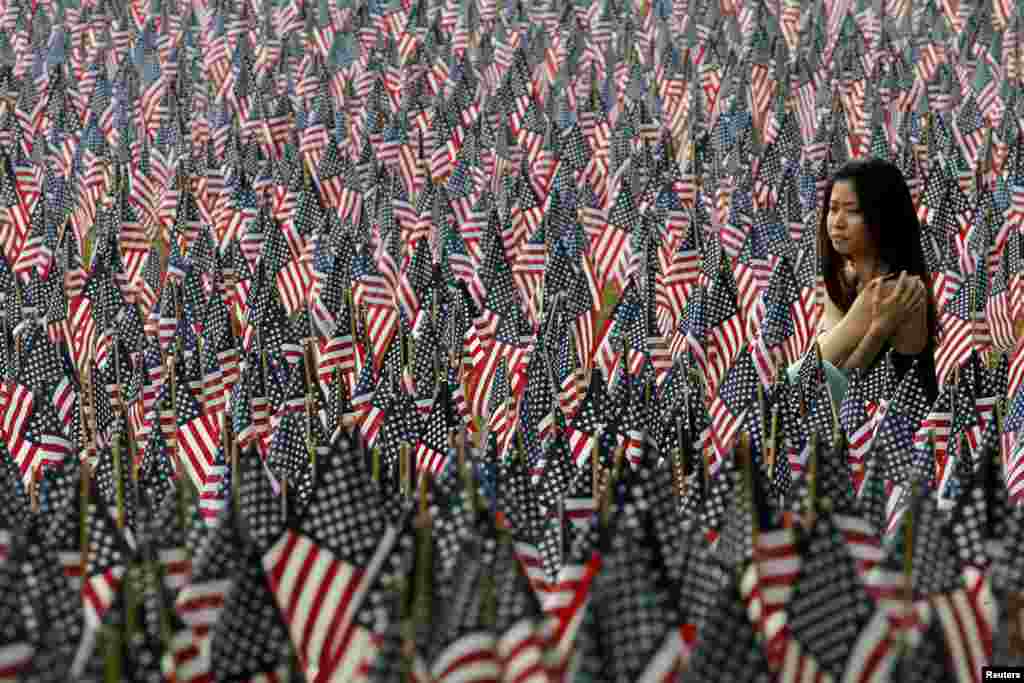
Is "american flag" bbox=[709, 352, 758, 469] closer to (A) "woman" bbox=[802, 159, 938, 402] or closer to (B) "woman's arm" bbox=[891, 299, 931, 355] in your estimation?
(A) "woman" bbox=[802, 159, 938, 402]

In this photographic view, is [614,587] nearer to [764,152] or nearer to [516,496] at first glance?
[516,496]

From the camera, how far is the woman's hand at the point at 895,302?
24.3 feet

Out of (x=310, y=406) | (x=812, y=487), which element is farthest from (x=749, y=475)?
(x=310, y=406)

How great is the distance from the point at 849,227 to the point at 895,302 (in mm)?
554

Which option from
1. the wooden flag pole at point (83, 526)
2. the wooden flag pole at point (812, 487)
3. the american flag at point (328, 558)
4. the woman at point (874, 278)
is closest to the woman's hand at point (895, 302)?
the woman at point (874, 278)

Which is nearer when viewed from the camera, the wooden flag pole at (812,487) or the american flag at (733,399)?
the wooden flag pole at (812,487)

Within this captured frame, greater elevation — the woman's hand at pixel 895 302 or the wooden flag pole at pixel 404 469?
the woman's hand at pixel 895 302

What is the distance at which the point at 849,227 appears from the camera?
305 inches

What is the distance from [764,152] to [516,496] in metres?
8.37

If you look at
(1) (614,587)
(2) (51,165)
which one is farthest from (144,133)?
(1) (614,587)

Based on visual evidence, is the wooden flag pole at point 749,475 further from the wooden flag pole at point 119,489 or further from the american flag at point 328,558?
the wooden flag pole at point 119,489

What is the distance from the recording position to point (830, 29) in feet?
65.0

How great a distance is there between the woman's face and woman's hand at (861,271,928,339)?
0.92ft

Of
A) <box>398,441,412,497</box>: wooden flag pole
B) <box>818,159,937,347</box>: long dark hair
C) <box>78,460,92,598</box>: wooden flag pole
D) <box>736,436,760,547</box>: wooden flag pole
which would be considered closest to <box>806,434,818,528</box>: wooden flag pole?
<box>736,436,760,547</box>: wooden flag pole
